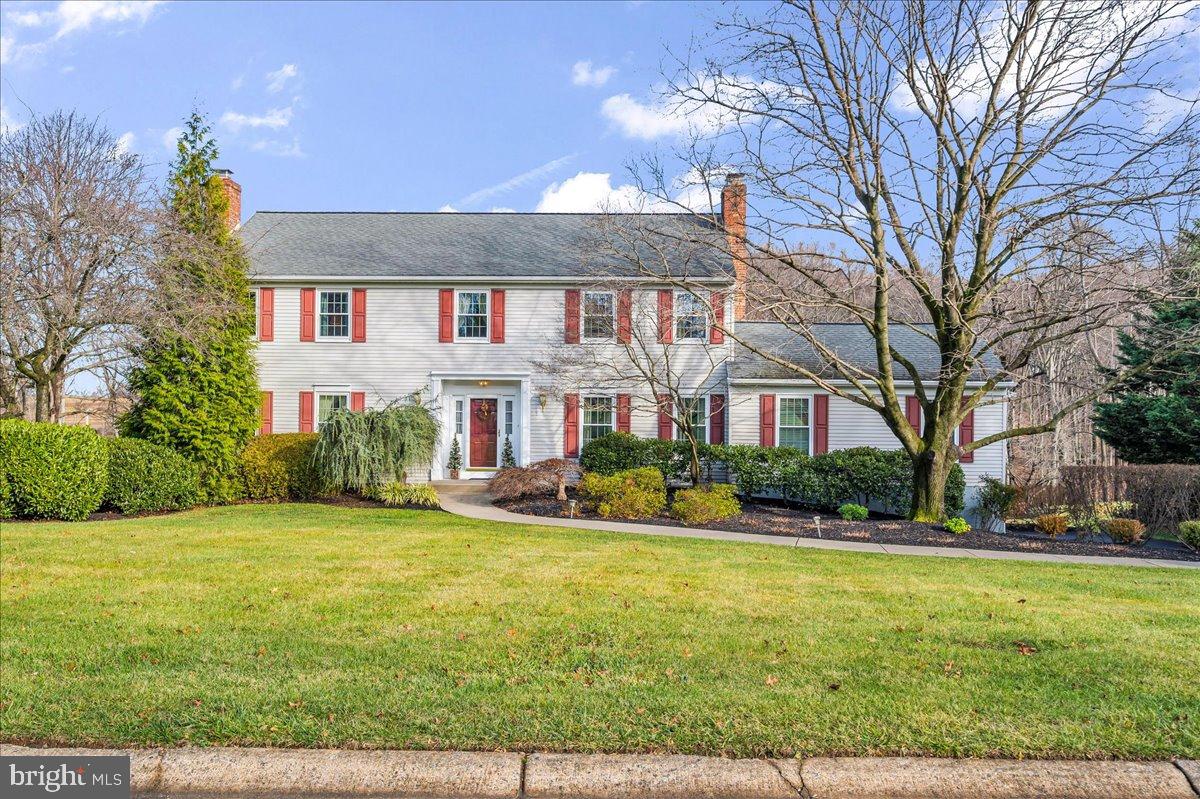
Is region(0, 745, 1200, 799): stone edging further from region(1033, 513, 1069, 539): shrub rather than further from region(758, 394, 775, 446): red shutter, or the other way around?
region(758, 394, 775, 446): red shutter

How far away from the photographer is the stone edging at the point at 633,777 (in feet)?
10.3

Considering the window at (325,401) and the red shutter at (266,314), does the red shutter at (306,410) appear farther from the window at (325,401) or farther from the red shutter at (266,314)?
the red shutter at (266,314)

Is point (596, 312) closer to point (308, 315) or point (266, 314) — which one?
point (308, 315)

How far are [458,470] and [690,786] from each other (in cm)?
1613

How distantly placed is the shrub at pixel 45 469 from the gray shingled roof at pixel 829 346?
12938 millimetres

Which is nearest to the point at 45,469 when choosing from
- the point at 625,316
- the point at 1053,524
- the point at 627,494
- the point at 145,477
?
the point at 145,477

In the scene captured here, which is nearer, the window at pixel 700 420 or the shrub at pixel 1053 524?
the shrub at pixel 1053 524

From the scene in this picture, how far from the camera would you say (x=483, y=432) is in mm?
19125

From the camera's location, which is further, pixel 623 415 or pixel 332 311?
pixel 332 311

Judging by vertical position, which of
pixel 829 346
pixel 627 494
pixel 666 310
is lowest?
pixel 627 494

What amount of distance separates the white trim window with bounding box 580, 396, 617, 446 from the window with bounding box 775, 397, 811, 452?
4026 millimetres

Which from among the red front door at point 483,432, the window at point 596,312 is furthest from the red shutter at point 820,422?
the red front door at point 483,432

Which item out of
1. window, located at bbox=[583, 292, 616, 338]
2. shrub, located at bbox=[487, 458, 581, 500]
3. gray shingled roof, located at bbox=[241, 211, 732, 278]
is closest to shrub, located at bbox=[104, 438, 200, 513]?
shrub, located at bbox=[487, 458, 581, 500]

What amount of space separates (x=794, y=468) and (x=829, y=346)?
15.2 feet
